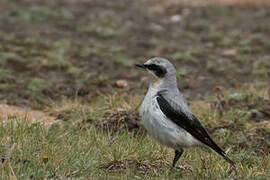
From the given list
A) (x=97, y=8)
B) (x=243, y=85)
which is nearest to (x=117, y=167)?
(x=243, y=85)

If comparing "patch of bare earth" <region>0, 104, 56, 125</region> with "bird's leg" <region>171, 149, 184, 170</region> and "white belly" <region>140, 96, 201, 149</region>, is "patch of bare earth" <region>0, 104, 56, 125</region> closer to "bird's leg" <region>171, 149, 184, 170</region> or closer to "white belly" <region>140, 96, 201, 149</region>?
"white belly" <region>140, 96, 201, 149</region>

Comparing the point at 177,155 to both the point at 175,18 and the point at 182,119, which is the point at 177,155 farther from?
the point at 175,18

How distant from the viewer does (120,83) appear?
31.6 ft

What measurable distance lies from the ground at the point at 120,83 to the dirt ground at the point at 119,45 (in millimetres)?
26

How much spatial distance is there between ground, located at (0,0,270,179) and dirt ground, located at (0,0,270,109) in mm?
26

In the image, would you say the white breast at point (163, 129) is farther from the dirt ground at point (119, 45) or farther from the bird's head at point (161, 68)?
the dirt ground at point (119, 45)

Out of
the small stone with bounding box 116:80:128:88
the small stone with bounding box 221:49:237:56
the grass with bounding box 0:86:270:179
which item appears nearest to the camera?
the grass with bounding box 0:86:270:179

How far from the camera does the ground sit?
18.4 ft

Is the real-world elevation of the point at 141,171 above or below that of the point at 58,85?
above

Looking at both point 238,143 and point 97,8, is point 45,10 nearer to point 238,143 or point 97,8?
point 97,8

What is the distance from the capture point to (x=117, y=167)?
18.4ft

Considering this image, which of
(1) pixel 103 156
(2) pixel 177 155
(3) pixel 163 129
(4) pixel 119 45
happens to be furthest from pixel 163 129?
(4) pixel 119 45

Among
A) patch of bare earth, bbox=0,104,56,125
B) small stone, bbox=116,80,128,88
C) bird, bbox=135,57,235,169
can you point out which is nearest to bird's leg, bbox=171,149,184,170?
bird, bbox=135,57,235,169

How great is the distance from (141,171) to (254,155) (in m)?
1.72
